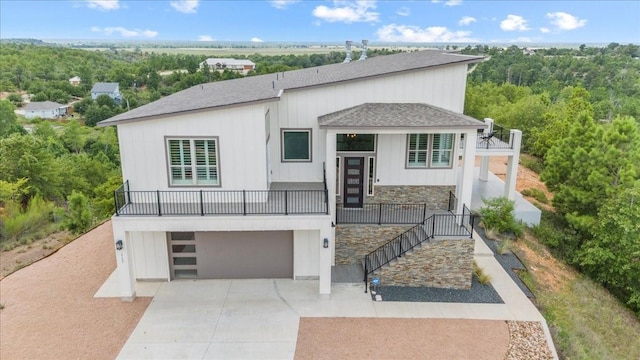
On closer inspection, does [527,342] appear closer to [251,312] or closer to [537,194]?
[251,312]

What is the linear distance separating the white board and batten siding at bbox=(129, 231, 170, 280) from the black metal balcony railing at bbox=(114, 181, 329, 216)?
3.36 ft

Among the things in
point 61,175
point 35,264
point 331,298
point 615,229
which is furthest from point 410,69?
point 61,175

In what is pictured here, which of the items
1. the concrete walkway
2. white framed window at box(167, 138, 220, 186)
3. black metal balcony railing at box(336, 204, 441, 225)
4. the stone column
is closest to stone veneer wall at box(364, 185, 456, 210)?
black metal balcony railing at box(336, 204, 441, 225)

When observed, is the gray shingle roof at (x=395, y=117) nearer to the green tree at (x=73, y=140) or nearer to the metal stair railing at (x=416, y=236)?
the metal stair railing at (x=416, y=236)

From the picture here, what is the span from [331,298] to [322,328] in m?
1.44

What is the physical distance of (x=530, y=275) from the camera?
14602mm

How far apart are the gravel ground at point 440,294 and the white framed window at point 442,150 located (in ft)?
14.3

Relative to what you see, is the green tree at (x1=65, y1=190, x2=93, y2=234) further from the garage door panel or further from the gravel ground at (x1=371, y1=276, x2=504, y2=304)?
the gravel ground at (x1=371, y1=276, x2=504, y2=304)

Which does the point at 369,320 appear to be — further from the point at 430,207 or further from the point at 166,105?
the point at 166,105

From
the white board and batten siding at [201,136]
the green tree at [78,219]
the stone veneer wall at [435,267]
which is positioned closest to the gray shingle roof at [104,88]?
the green tree at [78,219]

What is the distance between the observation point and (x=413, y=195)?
15.3 meters

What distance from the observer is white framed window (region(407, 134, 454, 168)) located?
48.7 ft

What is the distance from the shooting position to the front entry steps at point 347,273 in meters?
13.5

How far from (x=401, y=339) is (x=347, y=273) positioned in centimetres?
346
